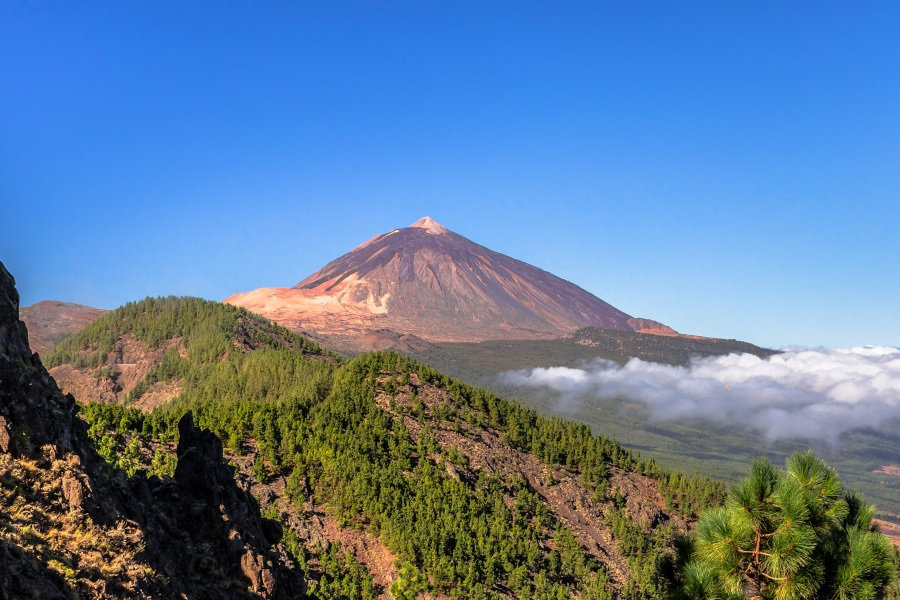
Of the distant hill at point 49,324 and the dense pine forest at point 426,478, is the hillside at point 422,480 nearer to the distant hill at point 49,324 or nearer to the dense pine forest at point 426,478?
the dense pine forest at point 426,478

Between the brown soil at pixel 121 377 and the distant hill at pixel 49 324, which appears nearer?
the brown soil at pixel 121 377

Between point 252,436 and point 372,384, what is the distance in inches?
604

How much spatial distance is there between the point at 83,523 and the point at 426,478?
1469 inches

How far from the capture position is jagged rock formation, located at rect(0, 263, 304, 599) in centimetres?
1327

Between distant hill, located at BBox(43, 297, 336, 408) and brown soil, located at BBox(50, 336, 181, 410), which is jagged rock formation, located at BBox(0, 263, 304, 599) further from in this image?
brown soil, located at BBox(50, 336, 181, 410)

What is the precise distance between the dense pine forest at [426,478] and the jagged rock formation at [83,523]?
46.9 feet

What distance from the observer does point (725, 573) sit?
44.1ft

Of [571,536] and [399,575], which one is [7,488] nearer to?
[399,575]

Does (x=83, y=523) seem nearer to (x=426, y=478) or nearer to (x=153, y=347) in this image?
(x=426, y=478)

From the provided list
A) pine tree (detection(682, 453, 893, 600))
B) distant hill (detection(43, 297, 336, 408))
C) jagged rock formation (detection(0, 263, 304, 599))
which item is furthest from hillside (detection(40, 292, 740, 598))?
pine tree (detection(682, 453, 893, 600))

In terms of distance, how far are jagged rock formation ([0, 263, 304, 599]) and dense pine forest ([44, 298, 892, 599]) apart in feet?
46.9

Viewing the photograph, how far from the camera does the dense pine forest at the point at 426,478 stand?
4200cm

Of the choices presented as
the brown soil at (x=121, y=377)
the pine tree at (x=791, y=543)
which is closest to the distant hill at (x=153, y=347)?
the brown soil at (x=121, y=377)

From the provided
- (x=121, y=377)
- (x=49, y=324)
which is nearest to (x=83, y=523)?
(x=121, y=377)
